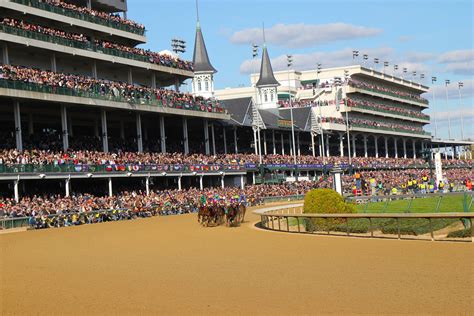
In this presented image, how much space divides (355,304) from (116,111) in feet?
132

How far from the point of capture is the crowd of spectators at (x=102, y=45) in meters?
41.6

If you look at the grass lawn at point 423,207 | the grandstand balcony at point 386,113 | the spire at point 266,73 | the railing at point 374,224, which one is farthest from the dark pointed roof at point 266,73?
the railing at point 374,224

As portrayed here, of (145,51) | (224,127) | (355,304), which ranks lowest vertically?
(355,304)

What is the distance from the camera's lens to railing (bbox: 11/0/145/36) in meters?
42.9

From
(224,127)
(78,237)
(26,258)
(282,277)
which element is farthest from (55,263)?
(224,127)

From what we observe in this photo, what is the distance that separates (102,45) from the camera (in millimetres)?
47469

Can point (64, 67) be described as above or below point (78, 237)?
above

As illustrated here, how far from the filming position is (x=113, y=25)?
49.6 m

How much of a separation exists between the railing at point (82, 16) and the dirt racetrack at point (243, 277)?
23775 millimetres

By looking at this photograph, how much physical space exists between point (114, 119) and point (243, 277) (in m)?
39.5

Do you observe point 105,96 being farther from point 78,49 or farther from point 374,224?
point 374,224

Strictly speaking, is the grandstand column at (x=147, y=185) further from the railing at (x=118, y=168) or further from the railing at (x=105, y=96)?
the railing at (x=105, y=96)

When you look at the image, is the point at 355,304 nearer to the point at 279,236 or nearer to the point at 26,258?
the point at 26,258

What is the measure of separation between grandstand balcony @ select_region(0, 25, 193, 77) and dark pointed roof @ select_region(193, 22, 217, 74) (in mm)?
13273
